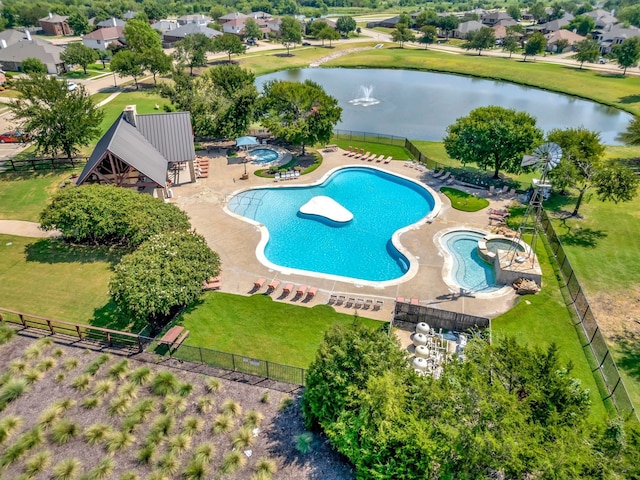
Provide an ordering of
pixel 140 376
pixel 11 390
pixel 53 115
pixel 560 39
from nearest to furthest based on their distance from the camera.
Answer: pixel 11 390 < pixel 140 376 < pixel 53 115 < pixel 560 39

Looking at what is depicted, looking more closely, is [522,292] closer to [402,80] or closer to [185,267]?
[185,267]

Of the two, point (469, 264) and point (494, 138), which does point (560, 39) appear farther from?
point (469, 264)

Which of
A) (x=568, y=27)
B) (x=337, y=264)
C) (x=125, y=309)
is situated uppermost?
(x=568, y=27)

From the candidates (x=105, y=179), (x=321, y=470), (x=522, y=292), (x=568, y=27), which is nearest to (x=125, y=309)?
(x=321, y=470)

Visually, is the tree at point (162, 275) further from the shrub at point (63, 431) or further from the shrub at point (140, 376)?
the shrub at point (63, 431)

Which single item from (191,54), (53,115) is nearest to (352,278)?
(53,115)

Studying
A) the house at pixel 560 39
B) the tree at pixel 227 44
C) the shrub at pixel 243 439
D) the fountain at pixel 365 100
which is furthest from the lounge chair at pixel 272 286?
the house at pixel 560 39

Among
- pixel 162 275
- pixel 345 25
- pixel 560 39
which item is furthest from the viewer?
pixel 345 25
